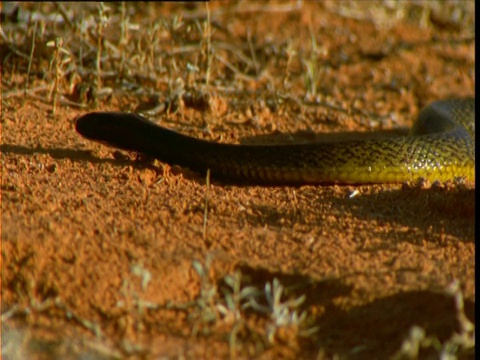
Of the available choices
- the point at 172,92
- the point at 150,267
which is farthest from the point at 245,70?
the point at 150,267

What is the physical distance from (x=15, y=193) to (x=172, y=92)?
213 centimetres

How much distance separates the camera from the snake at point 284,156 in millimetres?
4871

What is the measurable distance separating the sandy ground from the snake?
107 mm

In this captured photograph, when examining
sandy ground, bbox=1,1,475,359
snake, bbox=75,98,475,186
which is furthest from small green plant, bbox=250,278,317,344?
snake, bbox=75,98,475,186

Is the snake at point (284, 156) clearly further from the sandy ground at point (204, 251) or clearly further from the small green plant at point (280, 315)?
the small green plant at point (280, 315)

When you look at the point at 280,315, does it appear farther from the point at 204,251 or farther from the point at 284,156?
the point at 284,156

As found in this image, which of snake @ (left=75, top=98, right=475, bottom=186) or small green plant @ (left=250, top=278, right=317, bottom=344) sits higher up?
snake @ (left=75, top=98, right=475, bottom=186)

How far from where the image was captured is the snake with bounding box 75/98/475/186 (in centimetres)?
487

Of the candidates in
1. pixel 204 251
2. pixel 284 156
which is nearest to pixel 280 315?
pixel 204 251

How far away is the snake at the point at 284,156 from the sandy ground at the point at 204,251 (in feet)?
0.35

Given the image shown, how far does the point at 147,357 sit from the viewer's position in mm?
3045

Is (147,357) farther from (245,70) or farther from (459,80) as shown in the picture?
(459,80)

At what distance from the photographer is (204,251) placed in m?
3.71

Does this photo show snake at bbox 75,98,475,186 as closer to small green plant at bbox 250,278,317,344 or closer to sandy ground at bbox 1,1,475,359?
sandy ground at bbox 1,1,475,359
